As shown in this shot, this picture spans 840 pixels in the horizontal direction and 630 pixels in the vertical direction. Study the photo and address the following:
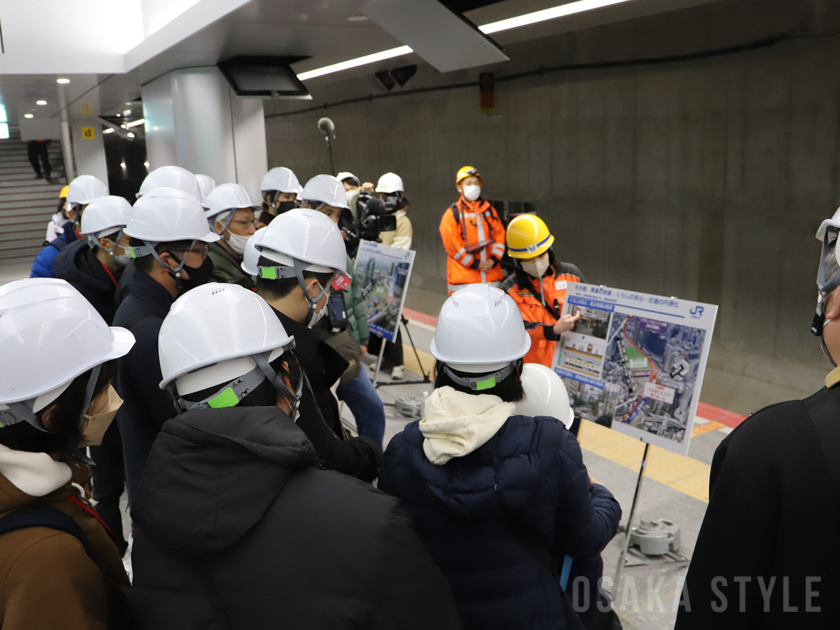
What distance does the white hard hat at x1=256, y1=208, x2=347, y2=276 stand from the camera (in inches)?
98.4

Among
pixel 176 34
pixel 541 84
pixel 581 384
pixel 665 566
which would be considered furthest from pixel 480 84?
pixel 665 566

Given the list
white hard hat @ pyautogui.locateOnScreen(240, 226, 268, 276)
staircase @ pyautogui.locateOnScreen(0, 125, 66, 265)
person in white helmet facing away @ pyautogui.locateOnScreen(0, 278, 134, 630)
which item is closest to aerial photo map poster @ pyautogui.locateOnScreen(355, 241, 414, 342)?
white hard hat @ pyautogui.locateOnScreen(240, 226, 268, 276)

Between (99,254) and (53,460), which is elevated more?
(99,254)

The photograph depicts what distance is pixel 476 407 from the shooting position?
5.78ft

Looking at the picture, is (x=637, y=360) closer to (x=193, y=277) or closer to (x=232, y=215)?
(x=193, y=277)

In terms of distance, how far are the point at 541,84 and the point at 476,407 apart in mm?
7732

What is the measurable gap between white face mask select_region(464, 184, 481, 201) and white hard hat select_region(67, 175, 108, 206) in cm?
378

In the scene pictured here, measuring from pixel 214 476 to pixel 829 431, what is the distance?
1054 mm

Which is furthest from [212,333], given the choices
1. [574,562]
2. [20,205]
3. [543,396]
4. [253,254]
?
[20,205]

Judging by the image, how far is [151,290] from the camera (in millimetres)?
2832

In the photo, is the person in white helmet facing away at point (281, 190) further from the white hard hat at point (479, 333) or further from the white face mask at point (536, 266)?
the white hard hat at point (479, 333)

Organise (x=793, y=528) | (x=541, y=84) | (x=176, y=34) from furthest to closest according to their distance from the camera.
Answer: (x=541, y=84), (x=176, y=34), (x=793, y=528)

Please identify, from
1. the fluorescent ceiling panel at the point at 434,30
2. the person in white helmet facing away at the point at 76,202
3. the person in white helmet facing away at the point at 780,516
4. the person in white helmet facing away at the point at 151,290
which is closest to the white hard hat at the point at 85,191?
the person in white helmet facing away at the point at 76,202

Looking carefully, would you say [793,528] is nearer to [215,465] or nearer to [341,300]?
[215,465]
